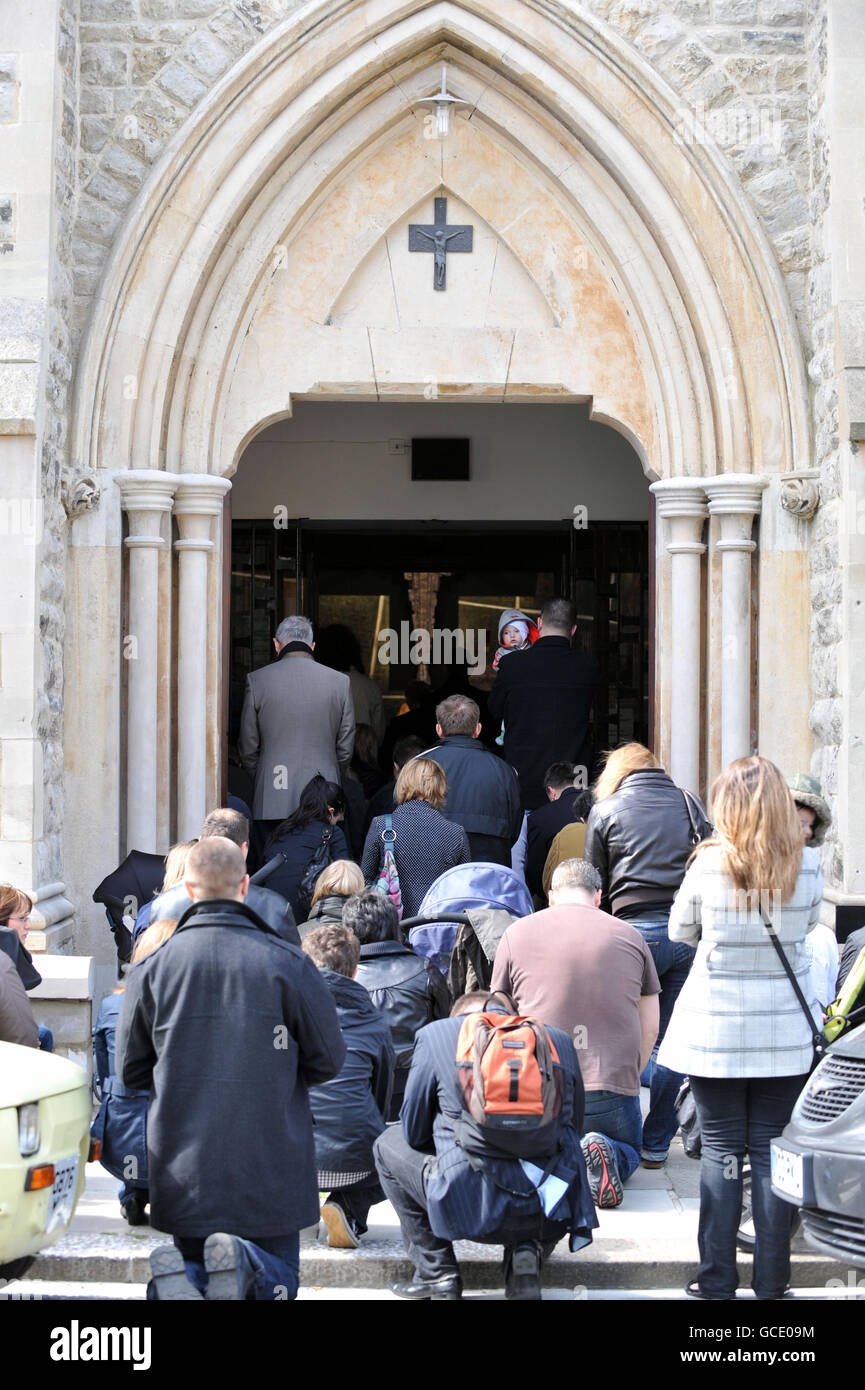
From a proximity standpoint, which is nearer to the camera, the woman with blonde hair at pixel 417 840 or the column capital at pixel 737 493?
the woman with blonde hair at pixel 417 840

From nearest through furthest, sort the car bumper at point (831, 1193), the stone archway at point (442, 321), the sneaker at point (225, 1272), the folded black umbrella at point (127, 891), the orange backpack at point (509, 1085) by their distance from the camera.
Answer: the sneaker at point (225, 1272)
the car bumper at point (831, 1193)
the orange backpack at point (509, 1085)
the folded black umbrella at point (127, 891)
the stone archway at point (442, 321)

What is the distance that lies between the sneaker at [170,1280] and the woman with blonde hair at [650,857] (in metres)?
2.38

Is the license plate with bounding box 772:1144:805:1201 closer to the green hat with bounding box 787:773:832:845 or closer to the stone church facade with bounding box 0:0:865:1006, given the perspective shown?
the green hat with bounding box 787:773:832:845

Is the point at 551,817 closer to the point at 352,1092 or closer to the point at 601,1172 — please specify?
the point at 601,1172

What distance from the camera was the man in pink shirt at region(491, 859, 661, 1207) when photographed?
16.2ft

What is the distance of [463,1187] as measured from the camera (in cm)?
412

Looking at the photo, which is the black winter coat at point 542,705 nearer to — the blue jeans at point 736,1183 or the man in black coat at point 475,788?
the man in black coat at point 475,788

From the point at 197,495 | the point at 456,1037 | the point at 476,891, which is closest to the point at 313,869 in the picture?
the point at 476,891

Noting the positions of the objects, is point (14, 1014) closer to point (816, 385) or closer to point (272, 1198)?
point (272, 1198)

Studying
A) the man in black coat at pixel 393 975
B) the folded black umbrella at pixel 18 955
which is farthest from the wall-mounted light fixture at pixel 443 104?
the folded black umbrella at pixel 18 955

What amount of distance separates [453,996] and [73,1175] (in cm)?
184

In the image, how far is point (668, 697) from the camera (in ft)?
24.4

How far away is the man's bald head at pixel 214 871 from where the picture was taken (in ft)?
12.2

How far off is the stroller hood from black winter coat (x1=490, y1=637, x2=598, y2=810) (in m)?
1.84
